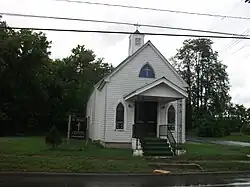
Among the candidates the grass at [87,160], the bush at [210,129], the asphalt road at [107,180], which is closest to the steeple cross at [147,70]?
the grass at [87,160]

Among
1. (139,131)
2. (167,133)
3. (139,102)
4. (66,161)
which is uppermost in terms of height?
(139,102)

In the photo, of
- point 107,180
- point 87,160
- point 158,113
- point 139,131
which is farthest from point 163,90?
point 107,180

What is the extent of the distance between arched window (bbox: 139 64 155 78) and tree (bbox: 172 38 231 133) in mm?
40734

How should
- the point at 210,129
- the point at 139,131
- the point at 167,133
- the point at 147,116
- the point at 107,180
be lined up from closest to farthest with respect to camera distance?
the point at 107,180
the point at 167,133
the point at 139,131
the point at 147,116
the point at 210,129

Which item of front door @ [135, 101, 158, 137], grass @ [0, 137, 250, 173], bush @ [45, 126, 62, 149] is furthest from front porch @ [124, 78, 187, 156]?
bush @ [45, 126, 62, 149]

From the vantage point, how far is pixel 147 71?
90.3 ft

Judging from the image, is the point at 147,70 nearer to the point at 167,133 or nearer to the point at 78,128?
the point at 167,133

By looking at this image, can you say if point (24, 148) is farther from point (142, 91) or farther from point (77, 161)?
point (142, 91)

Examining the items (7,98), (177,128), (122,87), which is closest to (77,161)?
(122,87)

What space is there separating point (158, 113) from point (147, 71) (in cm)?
308

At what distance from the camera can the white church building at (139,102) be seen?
85.3 feet

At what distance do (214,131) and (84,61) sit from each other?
70.1 ft

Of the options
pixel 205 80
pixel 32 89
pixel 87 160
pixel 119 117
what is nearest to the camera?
pixel 87 160

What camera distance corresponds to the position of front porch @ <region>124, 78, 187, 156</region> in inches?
974
